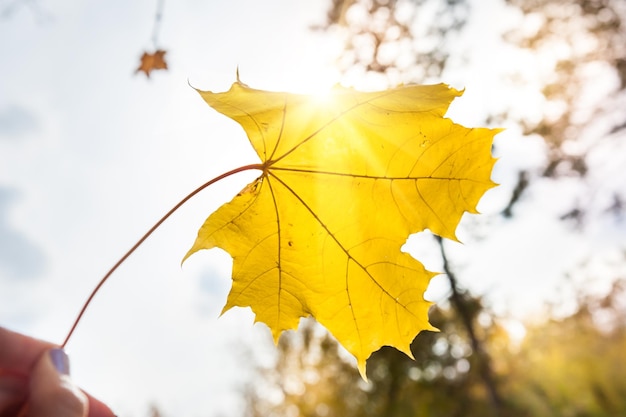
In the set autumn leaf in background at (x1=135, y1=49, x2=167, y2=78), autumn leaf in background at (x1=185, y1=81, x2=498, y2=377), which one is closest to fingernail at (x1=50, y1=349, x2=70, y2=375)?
autumn leaf in background at (x1=185, y1=81, x2=498, y2=377)

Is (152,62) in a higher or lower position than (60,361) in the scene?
higher

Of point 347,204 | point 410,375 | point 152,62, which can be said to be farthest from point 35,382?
point 410,375

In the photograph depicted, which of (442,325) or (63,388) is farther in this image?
(442,325)

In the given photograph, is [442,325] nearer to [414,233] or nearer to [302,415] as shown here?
[302,415]

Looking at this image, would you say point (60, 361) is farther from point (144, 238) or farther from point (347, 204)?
point (347, 204)

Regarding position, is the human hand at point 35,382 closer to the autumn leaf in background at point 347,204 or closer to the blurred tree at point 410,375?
the autumn leaf in background at point 347,204

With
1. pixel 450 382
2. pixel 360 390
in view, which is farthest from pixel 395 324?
pixel 360 390

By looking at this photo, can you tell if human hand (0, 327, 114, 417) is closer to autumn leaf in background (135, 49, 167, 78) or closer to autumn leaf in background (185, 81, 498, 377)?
autumn leaf in background (185, 81, 498, 377)
